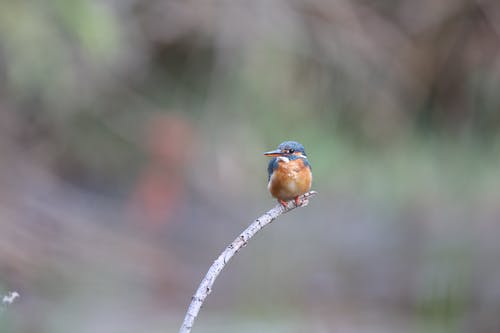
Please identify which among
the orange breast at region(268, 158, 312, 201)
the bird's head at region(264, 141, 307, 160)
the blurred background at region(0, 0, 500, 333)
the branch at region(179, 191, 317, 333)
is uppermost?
the blurred background at region(0, 0, 500, 333)

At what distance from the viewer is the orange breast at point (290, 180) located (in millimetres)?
2451

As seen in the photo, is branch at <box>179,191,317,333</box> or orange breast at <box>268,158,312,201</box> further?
orange breast at <box>268,158,312,201</box>

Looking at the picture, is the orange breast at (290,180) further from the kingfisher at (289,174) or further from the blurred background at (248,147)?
the blurred background at (248,147)

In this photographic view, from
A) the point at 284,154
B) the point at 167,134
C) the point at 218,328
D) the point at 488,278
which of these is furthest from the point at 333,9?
the point at 284,154

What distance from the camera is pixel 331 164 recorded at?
8.34 metres

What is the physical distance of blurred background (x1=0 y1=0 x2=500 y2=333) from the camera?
6852 mm

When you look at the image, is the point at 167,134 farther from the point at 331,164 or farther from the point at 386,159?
the point at 386,159

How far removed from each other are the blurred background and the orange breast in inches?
151

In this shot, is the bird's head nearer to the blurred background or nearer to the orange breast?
the orange breast

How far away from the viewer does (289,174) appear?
8.14ft

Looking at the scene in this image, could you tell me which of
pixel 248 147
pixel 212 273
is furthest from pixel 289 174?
pixel 248 147

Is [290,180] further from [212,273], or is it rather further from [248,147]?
[248,147]

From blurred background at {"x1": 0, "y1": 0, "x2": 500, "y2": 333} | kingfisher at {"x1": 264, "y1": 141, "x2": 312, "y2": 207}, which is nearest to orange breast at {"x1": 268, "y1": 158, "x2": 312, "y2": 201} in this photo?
kingfisher at {"x1": 264, "y1": 141, "x2": 312, "y2": 207}

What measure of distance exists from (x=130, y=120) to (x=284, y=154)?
5828 millimetres
